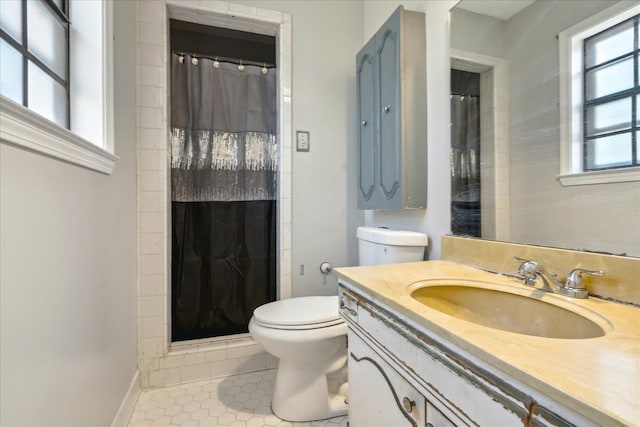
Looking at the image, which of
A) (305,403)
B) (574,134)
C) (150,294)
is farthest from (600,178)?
(150,294)

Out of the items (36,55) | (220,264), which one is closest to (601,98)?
(36,55)

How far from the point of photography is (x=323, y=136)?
187cm

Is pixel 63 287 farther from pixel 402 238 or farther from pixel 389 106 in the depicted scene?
pixel 389 106

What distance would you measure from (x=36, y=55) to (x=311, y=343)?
4.30 feet

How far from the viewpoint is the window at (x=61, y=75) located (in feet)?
2.38

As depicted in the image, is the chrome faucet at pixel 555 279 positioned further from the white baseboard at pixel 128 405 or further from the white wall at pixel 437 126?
the white baseboard at pixel 128 405

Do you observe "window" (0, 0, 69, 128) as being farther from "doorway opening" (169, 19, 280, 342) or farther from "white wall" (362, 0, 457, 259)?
"white wall" (362, 0, 457, 259)

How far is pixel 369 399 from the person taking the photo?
81cm

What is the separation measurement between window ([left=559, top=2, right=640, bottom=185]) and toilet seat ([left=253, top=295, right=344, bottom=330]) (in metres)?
0.95

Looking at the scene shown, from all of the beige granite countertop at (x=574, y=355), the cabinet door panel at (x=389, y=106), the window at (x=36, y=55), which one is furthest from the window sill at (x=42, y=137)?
the cabinet door panel at (x=389, y=106)

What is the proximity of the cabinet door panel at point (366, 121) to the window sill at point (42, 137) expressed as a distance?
1.18 meters

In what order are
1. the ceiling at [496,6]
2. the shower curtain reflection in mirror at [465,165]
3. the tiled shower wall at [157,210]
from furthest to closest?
the tiled shower wall at [157,210] < the shower curtain reflection in mirror at [465,165] < the ceiling at [496,6]

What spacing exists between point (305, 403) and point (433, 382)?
95 cm

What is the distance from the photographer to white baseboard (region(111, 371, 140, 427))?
1.18 metres
